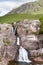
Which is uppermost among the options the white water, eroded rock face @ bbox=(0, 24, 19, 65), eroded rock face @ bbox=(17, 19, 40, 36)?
eroded rock face @ bbox=(17, 19, 40, 36)

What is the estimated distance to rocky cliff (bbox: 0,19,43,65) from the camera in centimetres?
4698

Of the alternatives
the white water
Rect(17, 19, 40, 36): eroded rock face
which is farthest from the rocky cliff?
the white water

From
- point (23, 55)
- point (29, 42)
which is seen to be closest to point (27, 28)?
point (29, 42)

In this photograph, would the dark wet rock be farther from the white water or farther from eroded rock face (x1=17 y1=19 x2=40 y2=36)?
eroded rock face (x1=17 y1=19 x2=40 y2=36)

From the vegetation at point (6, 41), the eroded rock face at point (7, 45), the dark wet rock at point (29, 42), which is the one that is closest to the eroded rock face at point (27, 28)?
the eroded rock face at point (7, 45)

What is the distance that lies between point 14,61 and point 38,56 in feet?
16.7

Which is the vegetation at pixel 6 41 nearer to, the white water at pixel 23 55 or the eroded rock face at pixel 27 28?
the white water at pixel 23 55

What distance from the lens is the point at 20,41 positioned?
166 ft

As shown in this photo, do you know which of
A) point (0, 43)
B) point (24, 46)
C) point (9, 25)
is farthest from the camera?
point (9, 25)

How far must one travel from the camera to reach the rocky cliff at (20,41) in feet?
154

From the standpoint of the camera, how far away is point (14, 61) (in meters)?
47.5

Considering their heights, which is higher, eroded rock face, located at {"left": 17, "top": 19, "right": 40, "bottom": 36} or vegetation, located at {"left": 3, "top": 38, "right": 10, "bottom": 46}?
eroded rock face, located at {"left": 17, "top": 19, "right": 40, "bottom": 36}

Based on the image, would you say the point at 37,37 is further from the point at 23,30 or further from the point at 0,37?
the point at 0,37

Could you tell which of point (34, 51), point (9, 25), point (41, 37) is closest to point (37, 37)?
point (41, 37)
